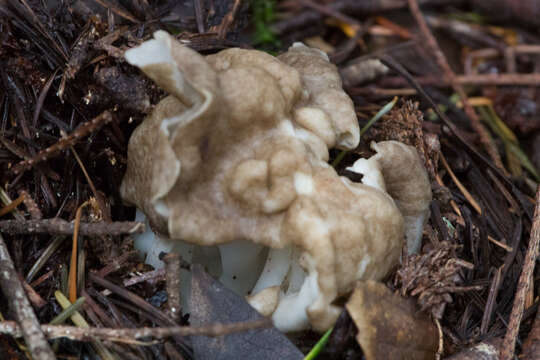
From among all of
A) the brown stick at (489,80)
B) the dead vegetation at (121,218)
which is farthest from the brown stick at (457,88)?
the dead vegetation at (121,218)

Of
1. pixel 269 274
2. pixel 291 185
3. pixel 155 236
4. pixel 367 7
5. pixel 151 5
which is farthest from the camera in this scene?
pixel 367 7

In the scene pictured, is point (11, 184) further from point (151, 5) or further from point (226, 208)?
point (151, 5)

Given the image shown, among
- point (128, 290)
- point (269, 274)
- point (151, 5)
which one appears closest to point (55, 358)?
point (128, 290)

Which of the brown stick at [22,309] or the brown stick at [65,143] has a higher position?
the brown stick at [65,143]

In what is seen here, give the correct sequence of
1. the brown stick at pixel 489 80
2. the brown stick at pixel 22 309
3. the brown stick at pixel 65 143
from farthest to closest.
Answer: the brown stick at pixel 489 80 → the brown stick at pixel 65 143 → the brown stick at pixel 22 309

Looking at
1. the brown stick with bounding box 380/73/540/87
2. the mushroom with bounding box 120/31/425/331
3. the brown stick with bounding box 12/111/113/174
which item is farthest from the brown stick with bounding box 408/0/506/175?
the brown stick with bounding box 12/111/113/174

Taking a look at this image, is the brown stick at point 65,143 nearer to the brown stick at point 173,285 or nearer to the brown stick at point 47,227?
the brown stick at point 47,227

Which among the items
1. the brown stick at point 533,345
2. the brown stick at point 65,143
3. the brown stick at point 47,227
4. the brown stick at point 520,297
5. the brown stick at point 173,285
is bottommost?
the brown stick at point 533,345
